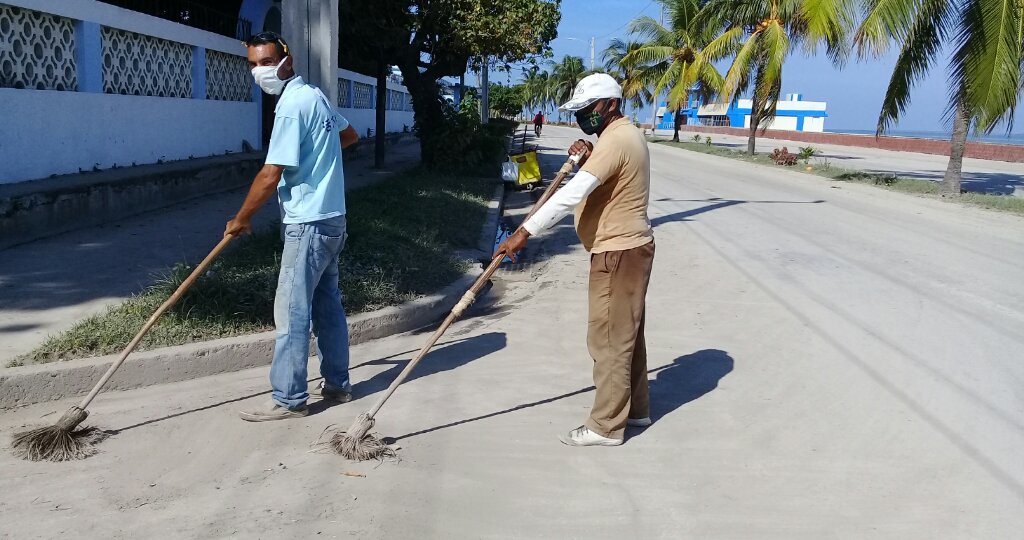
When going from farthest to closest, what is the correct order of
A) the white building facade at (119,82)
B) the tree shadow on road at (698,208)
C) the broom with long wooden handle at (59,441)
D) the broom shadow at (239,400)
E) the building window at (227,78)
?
A: the building window at (227,78), the tree shadow on road at (698,208), the white building facade at (119,82), the broom shadow at (239,400), the broom with long wooden handle at (59,441)

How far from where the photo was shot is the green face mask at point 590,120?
12.9 ft

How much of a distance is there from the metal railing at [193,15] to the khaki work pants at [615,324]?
1031 centimetres

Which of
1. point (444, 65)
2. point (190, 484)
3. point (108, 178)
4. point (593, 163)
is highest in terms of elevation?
point (444, 65)

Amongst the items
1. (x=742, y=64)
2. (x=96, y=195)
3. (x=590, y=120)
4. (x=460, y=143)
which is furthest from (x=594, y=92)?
(x=742, y=64)

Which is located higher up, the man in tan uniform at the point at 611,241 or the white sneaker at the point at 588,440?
the man in tan uniform at the point at 611,241

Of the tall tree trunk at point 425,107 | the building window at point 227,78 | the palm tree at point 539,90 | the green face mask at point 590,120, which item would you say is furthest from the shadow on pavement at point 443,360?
the palm tree at point 539,90

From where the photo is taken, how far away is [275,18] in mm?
19812

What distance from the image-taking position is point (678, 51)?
36.3 meters

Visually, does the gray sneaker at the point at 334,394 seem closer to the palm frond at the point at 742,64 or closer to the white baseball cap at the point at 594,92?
the white baseball cap at the point at 594,92

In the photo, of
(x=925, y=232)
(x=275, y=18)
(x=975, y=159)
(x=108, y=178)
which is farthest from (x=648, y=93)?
(x=108, y=178)

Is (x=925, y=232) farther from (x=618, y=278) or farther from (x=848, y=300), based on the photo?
(x=618, y=278)

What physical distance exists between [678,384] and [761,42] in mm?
22187

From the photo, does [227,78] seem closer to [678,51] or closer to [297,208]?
[297,208]

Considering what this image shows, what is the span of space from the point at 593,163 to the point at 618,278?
0.57 metres
